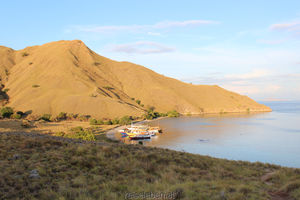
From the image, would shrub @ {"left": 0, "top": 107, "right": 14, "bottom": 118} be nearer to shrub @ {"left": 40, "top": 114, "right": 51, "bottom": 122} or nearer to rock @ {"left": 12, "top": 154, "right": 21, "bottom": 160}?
shrub @ {"left": 40, "top": 114, "right": 51, "bottom": 122}

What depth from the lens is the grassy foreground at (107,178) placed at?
25.2 feet

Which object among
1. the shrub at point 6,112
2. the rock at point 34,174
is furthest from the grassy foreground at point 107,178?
the shrub at point 6,112

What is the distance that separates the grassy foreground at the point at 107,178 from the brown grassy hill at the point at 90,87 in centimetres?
7796

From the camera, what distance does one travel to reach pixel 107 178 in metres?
9.84

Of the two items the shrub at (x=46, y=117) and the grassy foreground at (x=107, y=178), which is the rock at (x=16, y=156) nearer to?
the grassy foreground at (x=107, y=178)

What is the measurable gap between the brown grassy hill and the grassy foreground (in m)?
78.0

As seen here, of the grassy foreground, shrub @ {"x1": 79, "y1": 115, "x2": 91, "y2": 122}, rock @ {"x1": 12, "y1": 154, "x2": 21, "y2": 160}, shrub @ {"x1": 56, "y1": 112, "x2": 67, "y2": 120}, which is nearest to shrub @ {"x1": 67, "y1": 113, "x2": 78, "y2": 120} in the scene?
shrub @ {"x1": 56, "y1": 112, "x2": 67, "y2": 120}

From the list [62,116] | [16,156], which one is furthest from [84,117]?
[16,156]

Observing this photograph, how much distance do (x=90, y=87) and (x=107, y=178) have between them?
4230 inches

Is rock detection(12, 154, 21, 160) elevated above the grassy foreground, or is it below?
above

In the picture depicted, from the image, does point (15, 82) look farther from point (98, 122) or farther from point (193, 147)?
point (193, 147)

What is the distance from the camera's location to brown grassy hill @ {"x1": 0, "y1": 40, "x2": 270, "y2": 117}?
310 feet

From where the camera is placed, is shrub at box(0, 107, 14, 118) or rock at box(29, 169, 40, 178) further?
shrub at box(0, 107, 14, 118)

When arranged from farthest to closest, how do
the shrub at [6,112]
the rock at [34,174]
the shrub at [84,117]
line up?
the shrub at [84,117] < the shrub at [6,112] < the rock at [34,174]
